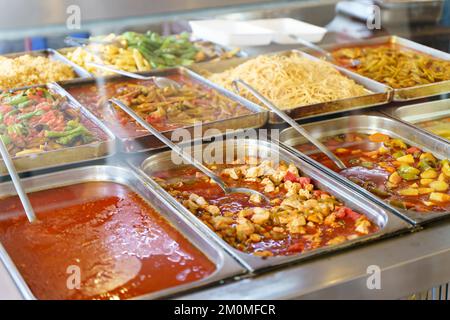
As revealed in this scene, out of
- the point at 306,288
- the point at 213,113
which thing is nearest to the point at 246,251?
the point at 306,288

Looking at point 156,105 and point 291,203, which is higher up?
point 156,105

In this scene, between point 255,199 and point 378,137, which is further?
point 378,137

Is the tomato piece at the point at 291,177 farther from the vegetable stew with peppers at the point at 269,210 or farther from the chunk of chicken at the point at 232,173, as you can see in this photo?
the chunk of chicken at the point at 232,173

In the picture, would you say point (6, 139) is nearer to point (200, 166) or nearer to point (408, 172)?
point (200, 166)

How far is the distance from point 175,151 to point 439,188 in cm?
88

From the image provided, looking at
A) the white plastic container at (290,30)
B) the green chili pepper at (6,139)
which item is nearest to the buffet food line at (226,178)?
the green chili pepper at (6,139)

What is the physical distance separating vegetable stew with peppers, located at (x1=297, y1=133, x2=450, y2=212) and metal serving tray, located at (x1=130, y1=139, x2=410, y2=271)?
0.32 ft

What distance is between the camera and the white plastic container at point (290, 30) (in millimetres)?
3385

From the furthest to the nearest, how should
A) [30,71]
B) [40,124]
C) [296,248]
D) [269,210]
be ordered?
[30,71], [40,124], [269,210], [296,248]

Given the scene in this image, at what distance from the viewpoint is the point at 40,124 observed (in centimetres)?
235

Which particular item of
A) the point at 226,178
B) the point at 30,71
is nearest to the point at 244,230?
the point at 226,178

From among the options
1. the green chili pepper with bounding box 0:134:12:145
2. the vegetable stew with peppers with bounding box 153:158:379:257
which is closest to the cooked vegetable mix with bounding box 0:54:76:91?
the green chili pepper with bounding box 0:134:12:145

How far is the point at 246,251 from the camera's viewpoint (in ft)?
5.86

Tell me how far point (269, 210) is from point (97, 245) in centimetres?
53
